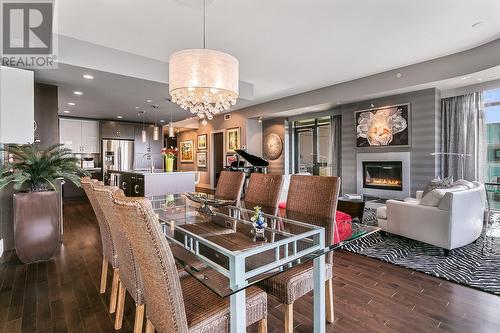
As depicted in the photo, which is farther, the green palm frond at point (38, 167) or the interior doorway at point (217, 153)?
the interior doorway at point (217, 153)

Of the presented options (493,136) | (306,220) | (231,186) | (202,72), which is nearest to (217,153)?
(231,186)

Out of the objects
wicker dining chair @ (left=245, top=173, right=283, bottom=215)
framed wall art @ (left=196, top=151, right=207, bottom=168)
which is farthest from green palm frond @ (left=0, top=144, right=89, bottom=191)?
framed wall art @ (left=196, top=151, right=207, bottom=168)

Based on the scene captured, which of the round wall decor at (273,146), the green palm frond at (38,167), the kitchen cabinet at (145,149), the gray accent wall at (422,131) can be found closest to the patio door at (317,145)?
the round wall decor at (273,146)

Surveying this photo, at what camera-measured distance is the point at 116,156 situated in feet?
25.9

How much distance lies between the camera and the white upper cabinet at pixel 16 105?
3.03 m

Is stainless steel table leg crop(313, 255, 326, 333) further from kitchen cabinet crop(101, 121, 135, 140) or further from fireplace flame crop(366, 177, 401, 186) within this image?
kitchen cabinet crop(101, 121, 135, 140)

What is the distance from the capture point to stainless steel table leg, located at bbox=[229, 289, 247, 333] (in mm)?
1175

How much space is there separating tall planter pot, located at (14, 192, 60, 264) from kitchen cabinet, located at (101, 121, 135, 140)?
16.7 ft

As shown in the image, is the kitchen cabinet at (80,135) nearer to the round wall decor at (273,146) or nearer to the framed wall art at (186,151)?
the framed wall art at (186,151)

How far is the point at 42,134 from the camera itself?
13.5ft

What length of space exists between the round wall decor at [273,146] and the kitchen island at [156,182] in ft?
10.9

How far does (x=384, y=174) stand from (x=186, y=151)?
316 inches

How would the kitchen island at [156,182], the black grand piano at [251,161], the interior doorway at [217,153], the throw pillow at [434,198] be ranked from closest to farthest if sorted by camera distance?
the throw pillow at [434,198]
the kitchen island at [156,182]
the black grand piano at [251,161]
the interior doorway at [217,153]

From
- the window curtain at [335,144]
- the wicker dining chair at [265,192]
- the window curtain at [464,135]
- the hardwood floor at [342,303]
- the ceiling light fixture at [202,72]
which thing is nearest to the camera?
the hardwood floor at [342,303]
